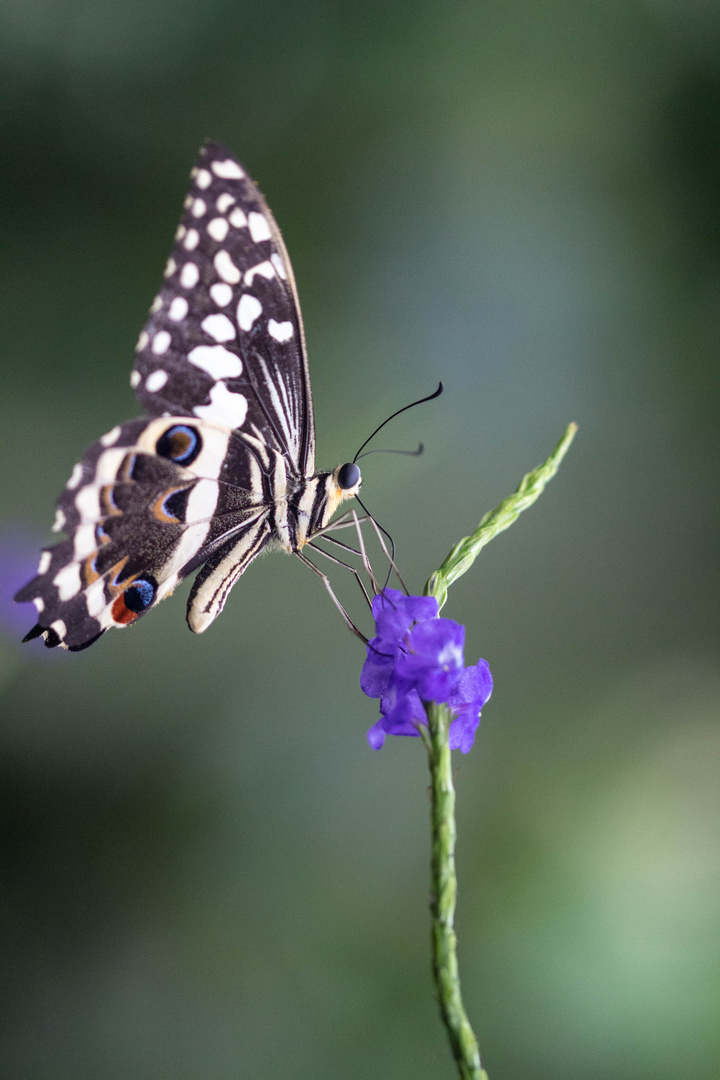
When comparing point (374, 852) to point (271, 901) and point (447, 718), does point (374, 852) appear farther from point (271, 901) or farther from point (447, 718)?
point (447, 718)

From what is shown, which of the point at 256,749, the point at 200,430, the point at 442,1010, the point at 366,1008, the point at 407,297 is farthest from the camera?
the point at 407,297

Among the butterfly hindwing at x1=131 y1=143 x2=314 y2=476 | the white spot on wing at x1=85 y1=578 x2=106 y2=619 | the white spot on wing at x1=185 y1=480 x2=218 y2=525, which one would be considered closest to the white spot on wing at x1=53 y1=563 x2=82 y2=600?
the white spot on wing at x1=85 y1=578 x2=106 y2=619

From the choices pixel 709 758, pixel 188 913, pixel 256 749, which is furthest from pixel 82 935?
pixel 709 758

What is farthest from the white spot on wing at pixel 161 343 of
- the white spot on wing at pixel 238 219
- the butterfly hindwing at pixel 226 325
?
the white spot on wing at pixel 238 219

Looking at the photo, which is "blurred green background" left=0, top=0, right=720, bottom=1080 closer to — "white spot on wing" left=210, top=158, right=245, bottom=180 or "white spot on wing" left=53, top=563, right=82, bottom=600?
"white spot on wing" left=53, top=563, right=82, bottom=600

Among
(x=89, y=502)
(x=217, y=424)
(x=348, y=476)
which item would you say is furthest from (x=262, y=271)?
(x=89, y=502)

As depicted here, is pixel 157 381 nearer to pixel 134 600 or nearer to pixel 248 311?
pixel 248 311

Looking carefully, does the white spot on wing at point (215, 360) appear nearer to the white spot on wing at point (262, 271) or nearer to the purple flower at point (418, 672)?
the white spot on wing at point (262, 271)
